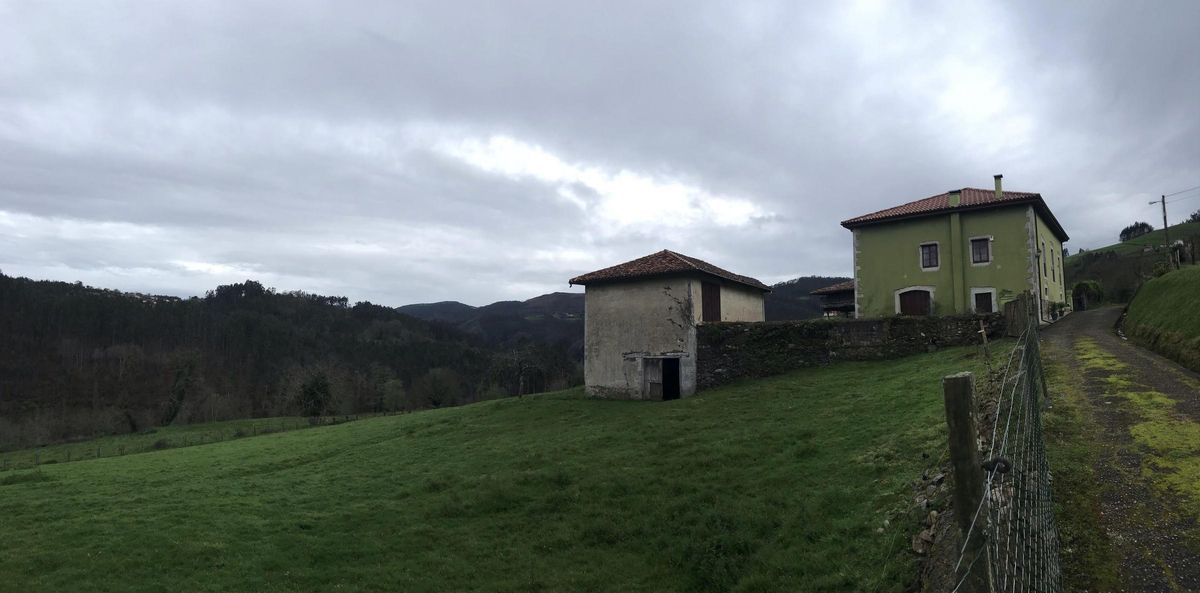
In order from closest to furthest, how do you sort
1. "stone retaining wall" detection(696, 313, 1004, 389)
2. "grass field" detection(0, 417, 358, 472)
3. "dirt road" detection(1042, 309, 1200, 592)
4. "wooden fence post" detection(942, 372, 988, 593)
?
"wooden fence post" detection(942, 372, 988, 593), "dirt road" detection(1042, 309, 1200, 592), "stone retaining wall" detection(696, 313, 1004, 389), "grass field" detection(0, 417, 358, 472)

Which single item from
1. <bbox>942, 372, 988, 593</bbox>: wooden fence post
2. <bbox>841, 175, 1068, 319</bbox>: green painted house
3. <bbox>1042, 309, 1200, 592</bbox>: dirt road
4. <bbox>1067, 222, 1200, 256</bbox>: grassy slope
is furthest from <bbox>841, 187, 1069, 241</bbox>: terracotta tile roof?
<bbox>1067, 222, 1200, 256</bbox>: grassy slope

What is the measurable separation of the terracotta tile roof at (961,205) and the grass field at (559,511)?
10.1 metres

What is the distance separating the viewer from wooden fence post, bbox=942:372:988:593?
375cm

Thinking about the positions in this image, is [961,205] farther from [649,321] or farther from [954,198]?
[649,321]

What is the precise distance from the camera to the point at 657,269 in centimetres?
2805

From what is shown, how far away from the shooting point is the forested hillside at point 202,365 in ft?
244

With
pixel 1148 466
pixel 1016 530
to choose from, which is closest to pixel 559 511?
pixel 1016 530

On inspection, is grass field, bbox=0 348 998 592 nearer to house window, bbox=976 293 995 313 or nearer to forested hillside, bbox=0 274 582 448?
house window, bbox=976 293 995 313

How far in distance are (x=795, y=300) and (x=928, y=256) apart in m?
60.5

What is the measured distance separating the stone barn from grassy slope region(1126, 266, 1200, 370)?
610 inches

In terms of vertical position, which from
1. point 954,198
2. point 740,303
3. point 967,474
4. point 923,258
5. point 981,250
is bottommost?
point 967,474

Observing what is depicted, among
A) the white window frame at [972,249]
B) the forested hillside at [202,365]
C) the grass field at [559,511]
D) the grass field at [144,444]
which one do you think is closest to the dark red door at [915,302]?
the white window frame at [972,249]

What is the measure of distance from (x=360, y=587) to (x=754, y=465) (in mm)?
9221

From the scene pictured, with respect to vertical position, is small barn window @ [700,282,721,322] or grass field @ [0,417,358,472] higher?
small barn window @ [700,282,721,322]
